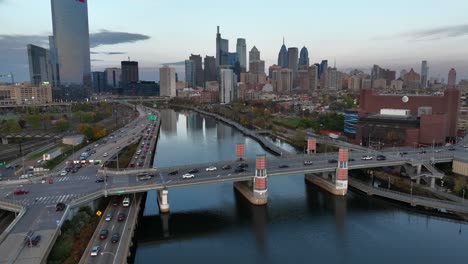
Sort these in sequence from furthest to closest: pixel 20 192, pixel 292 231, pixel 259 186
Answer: pixel 259 186 < pixel 292 231 < pixel 20 192

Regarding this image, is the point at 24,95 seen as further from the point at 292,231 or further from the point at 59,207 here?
the point at 292,231

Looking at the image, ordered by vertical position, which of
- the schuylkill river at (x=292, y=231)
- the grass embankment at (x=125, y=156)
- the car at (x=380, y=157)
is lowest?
the schuylkill river at (x=292, y=231)

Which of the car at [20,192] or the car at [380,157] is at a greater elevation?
the car at [380,157]

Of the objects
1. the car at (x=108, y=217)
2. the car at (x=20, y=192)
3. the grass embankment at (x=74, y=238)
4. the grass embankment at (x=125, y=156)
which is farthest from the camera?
the grass embankment at (x=125, y=156)

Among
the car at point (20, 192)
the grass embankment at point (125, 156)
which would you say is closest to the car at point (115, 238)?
the car at point (20, 192)

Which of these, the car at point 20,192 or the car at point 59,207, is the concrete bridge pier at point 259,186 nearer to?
the car at point 59,207

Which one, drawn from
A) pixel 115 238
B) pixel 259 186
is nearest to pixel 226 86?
pixel 259 186

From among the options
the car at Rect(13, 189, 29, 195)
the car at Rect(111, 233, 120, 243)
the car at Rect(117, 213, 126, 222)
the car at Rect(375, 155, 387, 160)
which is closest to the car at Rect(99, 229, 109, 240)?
the car at Rect(111, 233, 120, 243)
